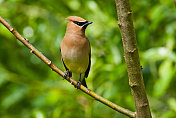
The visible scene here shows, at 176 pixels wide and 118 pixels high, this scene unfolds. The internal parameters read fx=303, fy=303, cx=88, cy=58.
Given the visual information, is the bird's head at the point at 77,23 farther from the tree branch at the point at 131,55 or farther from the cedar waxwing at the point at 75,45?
the tree branch at the point at 131,55

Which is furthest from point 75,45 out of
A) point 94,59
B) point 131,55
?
point 131,55

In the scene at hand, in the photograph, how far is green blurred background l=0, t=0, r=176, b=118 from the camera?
3.49 metres

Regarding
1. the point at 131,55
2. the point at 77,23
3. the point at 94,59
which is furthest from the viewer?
the point at 94,59

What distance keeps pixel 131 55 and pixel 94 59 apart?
200 cm

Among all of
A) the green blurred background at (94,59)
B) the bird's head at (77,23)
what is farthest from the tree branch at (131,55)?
the bird's head at (77,23)

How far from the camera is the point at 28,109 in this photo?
14.3ft

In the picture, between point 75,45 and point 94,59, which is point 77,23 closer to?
point 75,45

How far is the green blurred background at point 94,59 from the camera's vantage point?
11.4 ft

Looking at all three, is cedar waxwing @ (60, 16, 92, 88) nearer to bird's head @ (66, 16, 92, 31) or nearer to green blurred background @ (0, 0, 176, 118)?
bird's head @ (66, 16, 92, 31)

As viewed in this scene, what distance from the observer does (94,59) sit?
150 inches

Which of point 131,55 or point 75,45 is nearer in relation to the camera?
point 131,55

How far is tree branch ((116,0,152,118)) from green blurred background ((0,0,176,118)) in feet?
4.28

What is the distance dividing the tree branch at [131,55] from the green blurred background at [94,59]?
1304 mm

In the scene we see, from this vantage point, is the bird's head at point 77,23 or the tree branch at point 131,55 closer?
the tree branch at point 131,55
